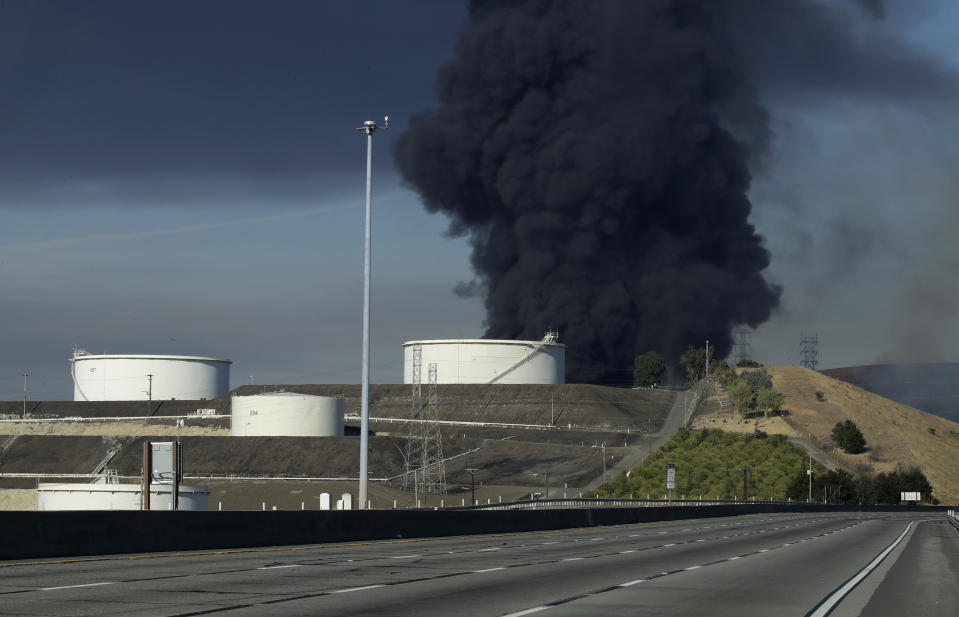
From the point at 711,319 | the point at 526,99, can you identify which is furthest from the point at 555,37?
the point at 711,319

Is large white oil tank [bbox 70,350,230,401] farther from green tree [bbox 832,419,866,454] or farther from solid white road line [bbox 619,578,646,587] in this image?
solid white road line [bbox 619,578,646,587]

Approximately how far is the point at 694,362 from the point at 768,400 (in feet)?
66.1

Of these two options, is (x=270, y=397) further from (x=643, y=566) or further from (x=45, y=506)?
(x=643, y=566)

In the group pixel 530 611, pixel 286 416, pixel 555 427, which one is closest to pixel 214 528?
pixel 530 611

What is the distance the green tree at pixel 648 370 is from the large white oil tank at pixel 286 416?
44.9 meters

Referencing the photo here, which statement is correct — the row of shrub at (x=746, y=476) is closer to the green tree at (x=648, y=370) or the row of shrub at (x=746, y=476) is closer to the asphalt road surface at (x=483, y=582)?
the green tree at (x=648, y=370)

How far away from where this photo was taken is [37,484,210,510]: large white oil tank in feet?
162

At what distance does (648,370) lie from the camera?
148 metres

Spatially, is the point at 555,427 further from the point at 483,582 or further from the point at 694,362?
the point at 483,582

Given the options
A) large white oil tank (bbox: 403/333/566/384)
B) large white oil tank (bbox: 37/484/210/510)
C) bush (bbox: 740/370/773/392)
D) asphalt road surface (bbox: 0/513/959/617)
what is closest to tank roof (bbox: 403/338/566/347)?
large white oil tank (bbox: 403/333/566/384)

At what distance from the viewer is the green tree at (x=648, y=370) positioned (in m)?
148

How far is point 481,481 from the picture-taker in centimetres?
10175

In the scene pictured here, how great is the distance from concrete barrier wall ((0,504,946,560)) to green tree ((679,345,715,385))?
387ft

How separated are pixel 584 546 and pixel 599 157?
377ft
